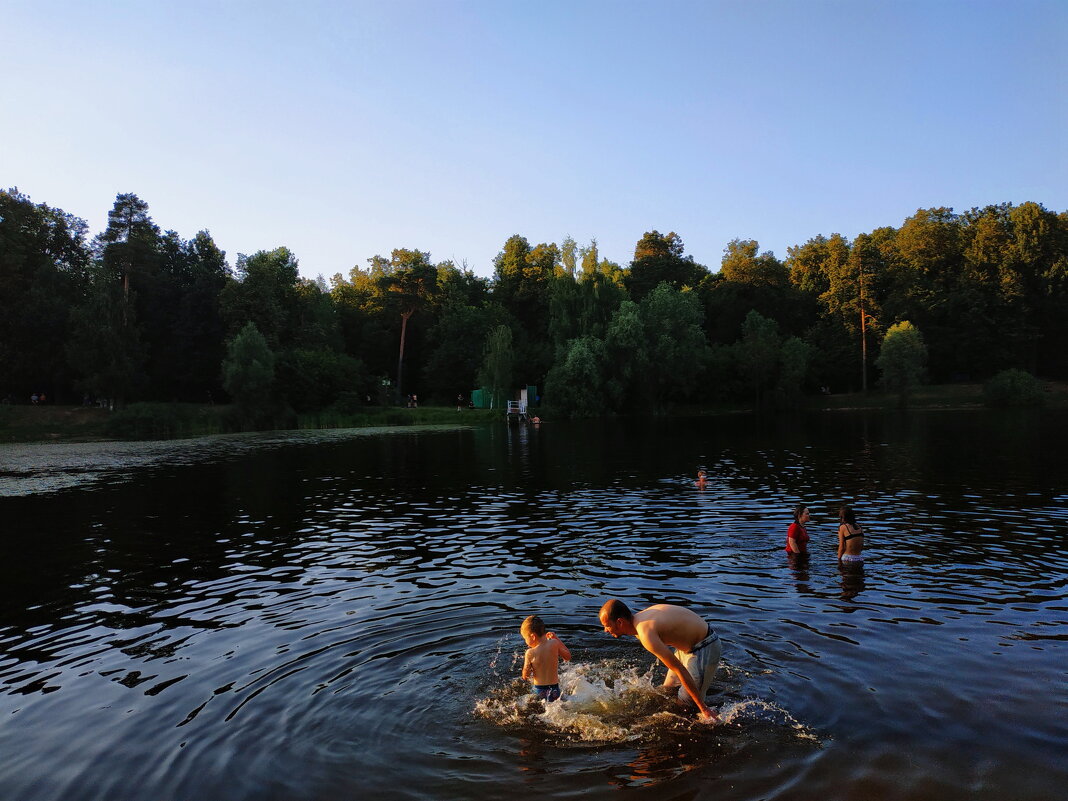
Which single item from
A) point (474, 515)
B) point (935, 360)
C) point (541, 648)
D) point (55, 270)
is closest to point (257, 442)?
point (474, 515)

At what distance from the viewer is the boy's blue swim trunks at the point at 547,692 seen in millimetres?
9462

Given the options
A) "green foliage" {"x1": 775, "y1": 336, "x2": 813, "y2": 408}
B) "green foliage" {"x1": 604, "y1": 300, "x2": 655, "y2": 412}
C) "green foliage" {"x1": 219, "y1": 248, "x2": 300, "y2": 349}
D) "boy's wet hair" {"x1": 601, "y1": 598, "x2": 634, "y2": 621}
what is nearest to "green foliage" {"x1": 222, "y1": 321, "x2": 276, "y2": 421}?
"green foliage" {"x1": 219, "y1": 248, "x2": 300, "y2": 349}

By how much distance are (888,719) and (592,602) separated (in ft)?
19.5

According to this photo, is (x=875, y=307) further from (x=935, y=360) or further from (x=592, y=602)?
Answer: (x=592, y=602)

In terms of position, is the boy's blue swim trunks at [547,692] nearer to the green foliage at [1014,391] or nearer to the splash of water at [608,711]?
the splash of water at [608,711]

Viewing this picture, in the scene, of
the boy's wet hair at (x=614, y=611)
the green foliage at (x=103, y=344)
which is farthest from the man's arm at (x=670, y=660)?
the green foliage at (x=103, y=344)

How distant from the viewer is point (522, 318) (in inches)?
4525

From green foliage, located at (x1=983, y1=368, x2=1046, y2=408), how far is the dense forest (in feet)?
34.3

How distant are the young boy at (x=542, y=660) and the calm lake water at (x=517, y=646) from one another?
0.29m

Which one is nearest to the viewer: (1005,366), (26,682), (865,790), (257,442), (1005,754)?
(865,790)

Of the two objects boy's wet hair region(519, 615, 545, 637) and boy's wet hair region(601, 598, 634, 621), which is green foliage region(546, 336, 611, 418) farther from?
boy's wet hair region(601, 598, 634, 621)

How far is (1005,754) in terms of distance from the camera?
782cm

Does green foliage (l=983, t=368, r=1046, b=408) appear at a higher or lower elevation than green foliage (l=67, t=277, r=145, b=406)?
lower

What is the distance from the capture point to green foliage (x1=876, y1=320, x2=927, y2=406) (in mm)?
89875
